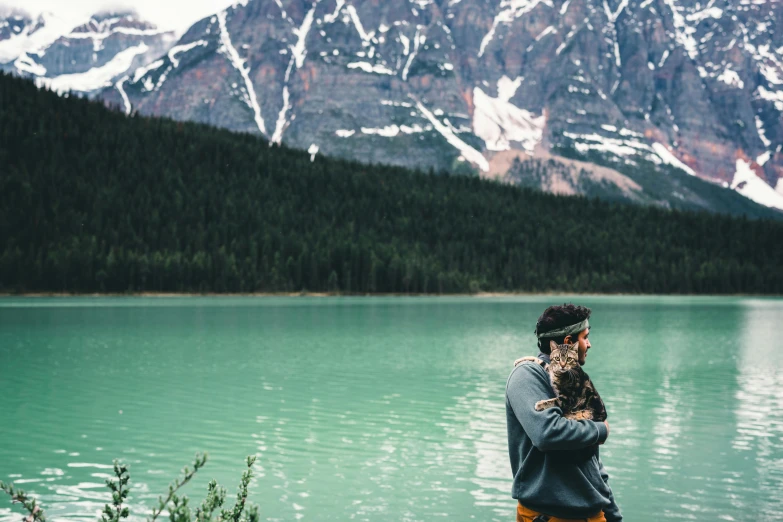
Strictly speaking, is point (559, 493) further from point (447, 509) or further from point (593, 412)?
point (447, 509)

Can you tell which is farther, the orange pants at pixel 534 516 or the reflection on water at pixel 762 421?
A: the reflection on water at pixel 762 421

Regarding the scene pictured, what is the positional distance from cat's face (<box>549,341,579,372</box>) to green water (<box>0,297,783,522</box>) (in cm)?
1246

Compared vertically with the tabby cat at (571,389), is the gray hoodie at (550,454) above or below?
below

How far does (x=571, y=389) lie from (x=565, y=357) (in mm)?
325

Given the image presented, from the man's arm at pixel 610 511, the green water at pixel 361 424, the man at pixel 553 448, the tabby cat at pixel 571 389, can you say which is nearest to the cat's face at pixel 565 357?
the tabby cat at pixel 571 389

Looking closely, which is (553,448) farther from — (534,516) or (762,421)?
(762,421)

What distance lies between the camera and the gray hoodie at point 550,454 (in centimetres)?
927

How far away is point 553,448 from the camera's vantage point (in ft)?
30.6

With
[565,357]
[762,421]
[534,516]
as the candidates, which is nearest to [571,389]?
[565,357]

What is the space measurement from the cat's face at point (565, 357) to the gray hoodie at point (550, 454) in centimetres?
17

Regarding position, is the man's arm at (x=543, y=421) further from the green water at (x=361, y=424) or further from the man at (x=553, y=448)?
the green water at (x=361, y=424)

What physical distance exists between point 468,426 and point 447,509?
1127 cm

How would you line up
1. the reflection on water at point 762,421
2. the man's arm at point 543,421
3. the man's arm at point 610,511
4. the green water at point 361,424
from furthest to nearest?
the reflection on water at point 762,421, the green water at point 361,424, the man's arm at point 610,511, the man's arm at point 543,421

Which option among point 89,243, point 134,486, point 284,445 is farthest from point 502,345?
point 89,243
